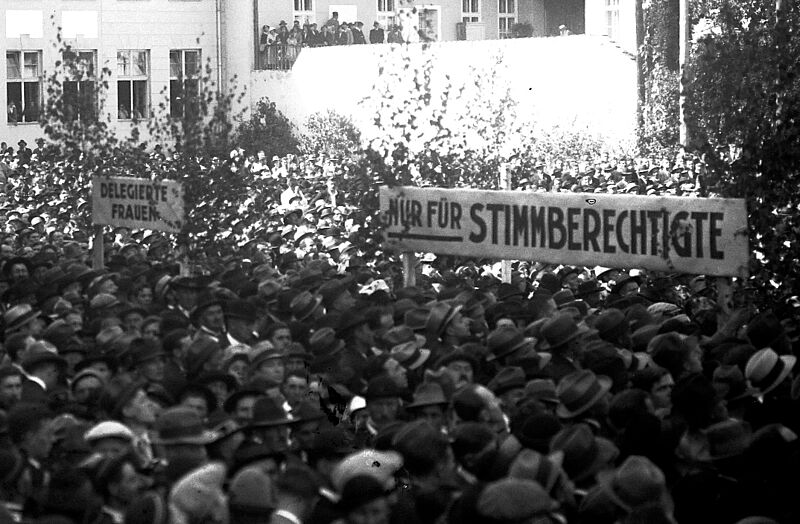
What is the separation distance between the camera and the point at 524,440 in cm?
742

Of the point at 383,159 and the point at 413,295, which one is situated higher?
the point at 383,159

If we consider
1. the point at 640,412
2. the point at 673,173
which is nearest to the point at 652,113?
the point at 673,173

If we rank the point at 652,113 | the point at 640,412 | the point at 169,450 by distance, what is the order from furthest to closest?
the point at 652,113, the point at 640,412, the point at 169,450

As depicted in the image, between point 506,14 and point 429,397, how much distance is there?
124 feet

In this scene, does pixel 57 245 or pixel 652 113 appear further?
pixel 652 113

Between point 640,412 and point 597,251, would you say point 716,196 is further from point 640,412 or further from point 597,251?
point 640,412

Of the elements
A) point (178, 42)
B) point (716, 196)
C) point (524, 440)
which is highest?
point (178, 42)

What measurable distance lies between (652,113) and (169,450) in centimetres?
2349

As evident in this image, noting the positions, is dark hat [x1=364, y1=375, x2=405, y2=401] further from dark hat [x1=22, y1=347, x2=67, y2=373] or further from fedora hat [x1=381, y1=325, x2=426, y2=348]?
dark hat [x1=22, y1=347, x2=67, y2=373]

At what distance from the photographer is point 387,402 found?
329 inches

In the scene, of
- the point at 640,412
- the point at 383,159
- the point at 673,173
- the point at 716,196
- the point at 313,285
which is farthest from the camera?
the point at 673,173

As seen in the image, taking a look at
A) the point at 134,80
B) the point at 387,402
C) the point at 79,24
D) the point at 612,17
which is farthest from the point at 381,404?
the point at 134,80

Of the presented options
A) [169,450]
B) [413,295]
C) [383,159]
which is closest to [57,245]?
[383,159]

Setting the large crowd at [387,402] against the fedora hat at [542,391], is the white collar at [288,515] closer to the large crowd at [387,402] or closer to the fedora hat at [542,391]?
the large crowd at [387,402]
